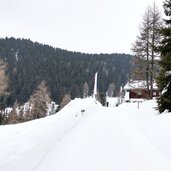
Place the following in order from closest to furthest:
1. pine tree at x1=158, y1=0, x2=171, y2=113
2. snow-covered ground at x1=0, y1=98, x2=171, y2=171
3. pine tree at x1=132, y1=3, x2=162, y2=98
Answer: snow-covered ground at x1=0, y1=98, x2=171, y2=171
pine tree at x1=158, y1=0, x2=171, y2=113
pine tree at x1=132, y1=3, x2=162, y2=98

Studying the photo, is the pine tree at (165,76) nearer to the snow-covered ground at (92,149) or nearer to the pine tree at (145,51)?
the snow-covered ground at (92,149)

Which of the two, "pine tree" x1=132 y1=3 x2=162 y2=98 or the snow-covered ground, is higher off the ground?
"pine tree" x1=132 y1=3 x2=162 y2=98

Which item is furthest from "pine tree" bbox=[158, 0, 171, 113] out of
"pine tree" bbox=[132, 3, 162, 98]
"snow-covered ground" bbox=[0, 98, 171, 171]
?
"pine tree" bbox=[132, 3, 162, 98]

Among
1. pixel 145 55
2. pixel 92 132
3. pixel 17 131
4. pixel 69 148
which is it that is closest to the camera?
pixel 69 148

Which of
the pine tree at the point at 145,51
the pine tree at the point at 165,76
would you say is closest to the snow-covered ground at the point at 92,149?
the pine tree at the point at 165,76

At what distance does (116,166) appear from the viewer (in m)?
9.49

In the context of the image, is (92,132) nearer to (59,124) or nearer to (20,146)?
(20,146)

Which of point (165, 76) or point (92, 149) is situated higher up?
point (165, 76)

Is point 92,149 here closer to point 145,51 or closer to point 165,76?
point 165,76

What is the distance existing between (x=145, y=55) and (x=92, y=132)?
88.1 feet

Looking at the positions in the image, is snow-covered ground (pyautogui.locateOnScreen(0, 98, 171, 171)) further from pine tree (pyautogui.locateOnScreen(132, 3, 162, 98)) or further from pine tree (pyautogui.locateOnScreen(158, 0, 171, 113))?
pine tree (pyautogui.locateOnScreen(132, 3, 162, 98))

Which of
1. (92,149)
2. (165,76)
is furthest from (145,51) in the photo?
(92,149)

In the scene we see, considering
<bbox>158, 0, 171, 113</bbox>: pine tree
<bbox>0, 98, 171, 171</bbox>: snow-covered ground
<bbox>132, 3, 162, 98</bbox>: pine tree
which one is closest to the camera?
→ <bbox>0, 98, 171, 171</bbox>: snow-covered ground

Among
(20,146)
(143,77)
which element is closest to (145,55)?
(143,77)
